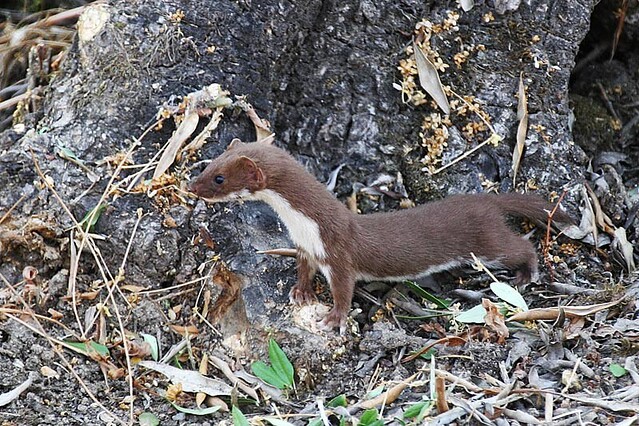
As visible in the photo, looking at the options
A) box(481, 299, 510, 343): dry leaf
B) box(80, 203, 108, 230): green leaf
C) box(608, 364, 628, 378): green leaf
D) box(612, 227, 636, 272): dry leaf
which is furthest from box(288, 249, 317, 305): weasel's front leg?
box(612, 227, 636, 272): dry leaf

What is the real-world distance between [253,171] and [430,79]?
1.05 m

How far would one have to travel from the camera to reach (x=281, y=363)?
149 inches

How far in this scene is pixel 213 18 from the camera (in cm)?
427

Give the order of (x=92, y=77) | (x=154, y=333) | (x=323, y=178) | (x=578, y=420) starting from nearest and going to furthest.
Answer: (x=578, y=420), (x=154, y=333), (x=92, y=77), (x=323, y=178)

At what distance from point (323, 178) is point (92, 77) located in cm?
117

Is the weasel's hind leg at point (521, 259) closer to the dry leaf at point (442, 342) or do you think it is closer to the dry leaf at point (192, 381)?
the dry leaf at point (442, 342)

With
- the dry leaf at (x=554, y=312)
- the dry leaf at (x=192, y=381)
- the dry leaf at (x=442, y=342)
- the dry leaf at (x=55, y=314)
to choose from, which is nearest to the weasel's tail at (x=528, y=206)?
the dry leaf at (x=554, y=312)

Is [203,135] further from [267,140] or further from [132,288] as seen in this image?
[132,288]

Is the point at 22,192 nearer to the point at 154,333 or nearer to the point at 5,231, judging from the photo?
the point at 5,231

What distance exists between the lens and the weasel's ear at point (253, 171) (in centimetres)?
398

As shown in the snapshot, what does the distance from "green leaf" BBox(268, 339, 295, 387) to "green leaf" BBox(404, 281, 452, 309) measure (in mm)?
792

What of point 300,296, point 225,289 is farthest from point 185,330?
point 300,296

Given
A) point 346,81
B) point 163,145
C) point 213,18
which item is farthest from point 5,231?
point 346,81

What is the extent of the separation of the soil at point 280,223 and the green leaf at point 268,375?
1.9 inches
